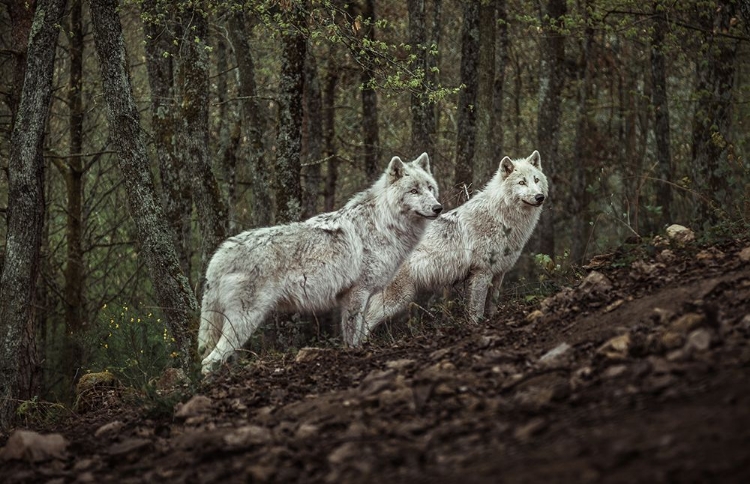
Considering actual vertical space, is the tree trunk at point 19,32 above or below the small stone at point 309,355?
above

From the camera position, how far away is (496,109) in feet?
70.1

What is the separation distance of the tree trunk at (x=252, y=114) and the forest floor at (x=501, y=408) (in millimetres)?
9374

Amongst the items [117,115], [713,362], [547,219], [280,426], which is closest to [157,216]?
[117,115]

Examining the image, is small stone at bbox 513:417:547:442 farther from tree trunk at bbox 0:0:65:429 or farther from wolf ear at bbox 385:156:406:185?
tree trunk at bbox 0:0:65:429

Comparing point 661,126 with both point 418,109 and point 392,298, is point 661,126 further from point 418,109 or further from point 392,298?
point 392,298

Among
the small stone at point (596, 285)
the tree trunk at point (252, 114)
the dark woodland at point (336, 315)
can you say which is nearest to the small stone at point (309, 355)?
the dark woodland at point (336, 315)

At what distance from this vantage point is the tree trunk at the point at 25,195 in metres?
10.3

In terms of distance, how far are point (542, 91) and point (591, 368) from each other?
15379 millimetres

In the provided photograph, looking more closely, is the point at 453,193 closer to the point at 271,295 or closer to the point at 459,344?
the point at 271,295

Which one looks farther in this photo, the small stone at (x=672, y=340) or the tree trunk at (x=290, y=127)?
the tree trunk at (x=290, y=127)


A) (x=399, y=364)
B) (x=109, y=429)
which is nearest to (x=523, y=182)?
(x=399, y=364)

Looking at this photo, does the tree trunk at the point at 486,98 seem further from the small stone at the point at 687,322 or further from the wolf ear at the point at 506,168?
the small stone at the point at 687,322

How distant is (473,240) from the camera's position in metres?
12.3

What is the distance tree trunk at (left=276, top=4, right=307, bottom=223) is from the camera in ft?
41.1
